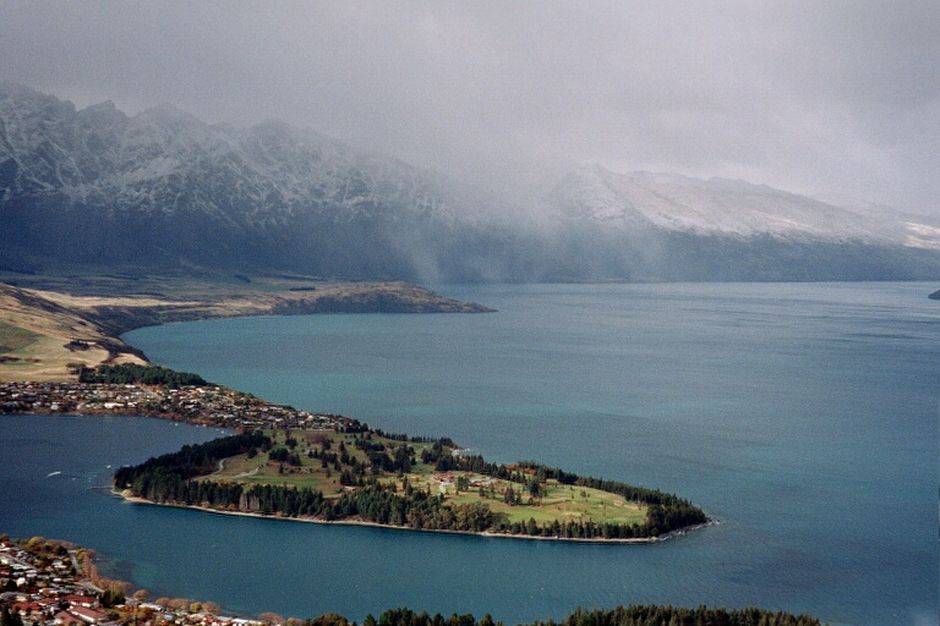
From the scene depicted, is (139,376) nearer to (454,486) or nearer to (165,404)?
(165,404)

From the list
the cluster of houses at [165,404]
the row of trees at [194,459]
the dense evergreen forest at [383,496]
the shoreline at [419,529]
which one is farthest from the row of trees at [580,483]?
the cluster of houses at [165,404]

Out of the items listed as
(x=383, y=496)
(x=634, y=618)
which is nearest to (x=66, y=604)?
(x=383, y=496)

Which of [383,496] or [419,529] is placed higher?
[383,496]

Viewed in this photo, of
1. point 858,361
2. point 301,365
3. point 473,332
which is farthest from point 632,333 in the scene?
point 301,365

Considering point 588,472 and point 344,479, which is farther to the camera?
point 588,472

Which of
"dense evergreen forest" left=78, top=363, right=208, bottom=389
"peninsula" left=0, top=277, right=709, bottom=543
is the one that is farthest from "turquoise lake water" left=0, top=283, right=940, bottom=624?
"dense evergreen forest" left=78, top=363, right=208, bottom=389

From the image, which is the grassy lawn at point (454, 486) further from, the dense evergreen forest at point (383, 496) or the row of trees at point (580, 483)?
the dense evergreen forest at point (383, 496)

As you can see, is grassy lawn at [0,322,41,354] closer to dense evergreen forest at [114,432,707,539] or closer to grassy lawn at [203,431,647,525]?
dense evergreen forest at [114,432,707,539]
